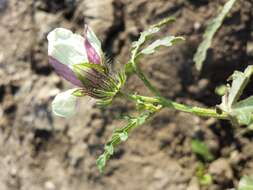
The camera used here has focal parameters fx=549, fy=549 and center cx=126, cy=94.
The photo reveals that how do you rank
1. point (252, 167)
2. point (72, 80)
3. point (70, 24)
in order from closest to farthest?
1. point (72, 80)
2. point (252, 167)
3. point (70, 24)

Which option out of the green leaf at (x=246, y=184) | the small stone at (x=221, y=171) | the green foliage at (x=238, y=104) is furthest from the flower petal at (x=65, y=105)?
the small stone at (x=221, y=171)

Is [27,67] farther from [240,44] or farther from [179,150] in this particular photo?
[240,44]

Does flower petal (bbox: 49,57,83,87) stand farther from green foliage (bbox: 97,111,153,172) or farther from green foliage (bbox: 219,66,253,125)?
green foliage (bbox: 219,66,253,125)

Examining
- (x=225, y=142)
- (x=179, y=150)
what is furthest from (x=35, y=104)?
(x=225, y=142)

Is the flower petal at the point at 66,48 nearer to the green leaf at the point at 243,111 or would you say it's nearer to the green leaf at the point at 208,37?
the green leaf at the point at 243,111

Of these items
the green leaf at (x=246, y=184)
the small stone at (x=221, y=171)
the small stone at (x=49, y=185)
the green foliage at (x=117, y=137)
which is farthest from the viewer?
the small stone at (x=49, y=185)

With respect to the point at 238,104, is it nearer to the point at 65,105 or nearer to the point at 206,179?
the point at 65,105

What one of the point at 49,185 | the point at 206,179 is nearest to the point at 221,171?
the point at 206,179
